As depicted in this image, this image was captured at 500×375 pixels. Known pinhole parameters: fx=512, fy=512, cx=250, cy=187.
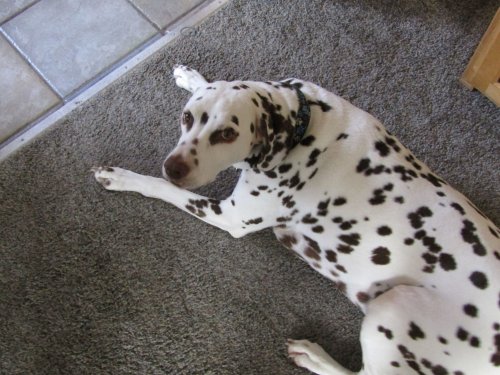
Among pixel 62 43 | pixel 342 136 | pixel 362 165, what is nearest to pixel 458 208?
pixel 362 165

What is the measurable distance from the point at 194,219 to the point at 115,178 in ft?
1.37

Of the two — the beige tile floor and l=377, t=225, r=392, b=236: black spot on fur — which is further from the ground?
l=377, t=225, r=392, b=236: black spot on fur

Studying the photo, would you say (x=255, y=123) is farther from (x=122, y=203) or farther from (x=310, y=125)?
(x=122, y=203)

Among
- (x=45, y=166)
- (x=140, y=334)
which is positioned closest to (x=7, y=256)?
(x=45, y=166)

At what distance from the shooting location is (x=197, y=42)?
2.81 meters

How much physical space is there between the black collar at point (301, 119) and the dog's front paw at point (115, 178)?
942 mm

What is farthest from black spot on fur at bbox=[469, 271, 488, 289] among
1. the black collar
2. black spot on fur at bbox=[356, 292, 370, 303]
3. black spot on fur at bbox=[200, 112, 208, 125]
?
black spot on fur at bbox=[200, 112, 208, 125]

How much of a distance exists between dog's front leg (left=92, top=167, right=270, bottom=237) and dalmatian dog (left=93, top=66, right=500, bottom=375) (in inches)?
5.1

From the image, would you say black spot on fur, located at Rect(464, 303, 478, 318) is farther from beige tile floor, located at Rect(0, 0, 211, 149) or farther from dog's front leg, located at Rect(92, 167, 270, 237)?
beige tile floor, located at Rect(0, 0, 211, 149)

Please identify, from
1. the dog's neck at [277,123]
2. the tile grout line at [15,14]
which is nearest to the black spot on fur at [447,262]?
the dog's neck at [277,123]

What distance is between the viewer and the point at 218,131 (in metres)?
1.58

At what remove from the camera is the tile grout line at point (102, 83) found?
2574mm

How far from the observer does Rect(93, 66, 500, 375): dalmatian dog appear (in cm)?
163

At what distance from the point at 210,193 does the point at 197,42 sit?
35.4 inches
